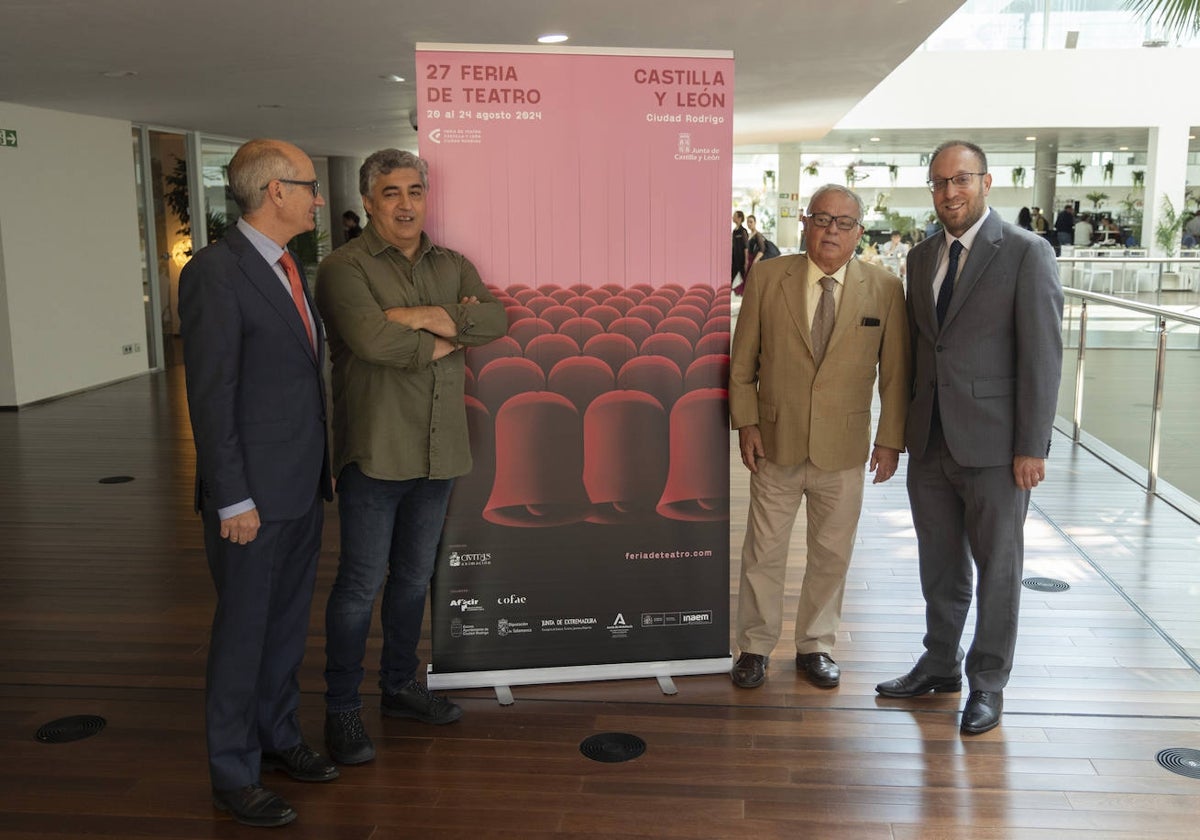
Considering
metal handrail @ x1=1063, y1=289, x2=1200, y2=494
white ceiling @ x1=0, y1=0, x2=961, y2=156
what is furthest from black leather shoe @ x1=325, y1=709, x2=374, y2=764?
metal handrail @ x1=1063, y1=289, x2=1200, y2=494

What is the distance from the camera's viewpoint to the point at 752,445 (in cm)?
372

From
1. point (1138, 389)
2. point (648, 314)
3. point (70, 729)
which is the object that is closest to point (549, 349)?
point (648, 314)

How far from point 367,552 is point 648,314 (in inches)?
47.7

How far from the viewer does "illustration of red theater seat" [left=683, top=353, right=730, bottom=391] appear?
372 centimetres

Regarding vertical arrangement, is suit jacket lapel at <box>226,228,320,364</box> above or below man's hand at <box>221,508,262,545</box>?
above

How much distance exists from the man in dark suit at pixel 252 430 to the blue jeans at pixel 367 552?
0.19m

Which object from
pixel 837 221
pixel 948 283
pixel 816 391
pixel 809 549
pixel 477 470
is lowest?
pixel 809 549

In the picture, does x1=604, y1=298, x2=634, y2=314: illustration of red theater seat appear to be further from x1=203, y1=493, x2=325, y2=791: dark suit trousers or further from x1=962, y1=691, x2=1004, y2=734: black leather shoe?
x1=962, y1=691, x2=1004, y2=734: black leather shoe

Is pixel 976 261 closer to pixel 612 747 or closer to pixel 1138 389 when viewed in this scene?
pixel 612 747

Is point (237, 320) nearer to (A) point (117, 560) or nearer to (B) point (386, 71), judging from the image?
(A) point (117, 560)

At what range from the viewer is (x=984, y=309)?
332 centimetres

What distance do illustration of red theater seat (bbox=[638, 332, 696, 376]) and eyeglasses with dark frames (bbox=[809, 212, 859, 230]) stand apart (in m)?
0.59

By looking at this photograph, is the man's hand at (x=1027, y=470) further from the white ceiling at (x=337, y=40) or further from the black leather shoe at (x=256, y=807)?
the white ceiling at (x=337, y=40)

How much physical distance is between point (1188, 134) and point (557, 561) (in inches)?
809
